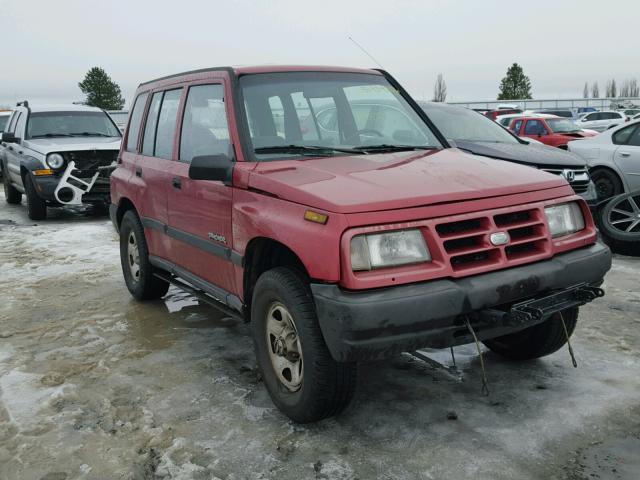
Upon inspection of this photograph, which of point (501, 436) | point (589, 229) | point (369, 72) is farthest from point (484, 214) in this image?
point (369, 72)

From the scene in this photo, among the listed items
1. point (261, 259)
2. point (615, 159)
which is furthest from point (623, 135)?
point (261, 259)

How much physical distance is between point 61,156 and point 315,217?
8.67 meters

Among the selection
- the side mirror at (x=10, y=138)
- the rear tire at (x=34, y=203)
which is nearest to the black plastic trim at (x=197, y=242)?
the rear tire at (x=34, y=203)

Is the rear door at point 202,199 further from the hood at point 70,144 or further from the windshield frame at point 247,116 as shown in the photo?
the hood at point 70,144

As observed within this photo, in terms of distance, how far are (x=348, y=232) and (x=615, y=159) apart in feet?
25.0

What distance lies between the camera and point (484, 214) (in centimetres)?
312

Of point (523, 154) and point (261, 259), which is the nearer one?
point (261, 259)

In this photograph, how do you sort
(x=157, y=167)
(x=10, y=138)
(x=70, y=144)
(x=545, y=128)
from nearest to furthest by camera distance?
(x=157, y=167)
(x=70, y=144)
(x=10, y=138)
(x=545, y=128)

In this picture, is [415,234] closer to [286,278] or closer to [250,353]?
[286,278]

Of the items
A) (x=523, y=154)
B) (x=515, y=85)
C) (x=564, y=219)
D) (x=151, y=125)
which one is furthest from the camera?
(x=515, y=85)

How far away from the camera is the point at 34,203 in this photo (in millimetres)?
10625

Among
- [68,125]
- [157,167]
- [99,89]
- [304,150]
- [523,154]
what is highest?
[99,89]

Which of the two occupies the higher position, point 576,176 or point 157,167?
point 157,167

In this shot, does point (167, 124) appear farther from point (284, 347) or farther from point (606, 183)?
point (606, 183)
